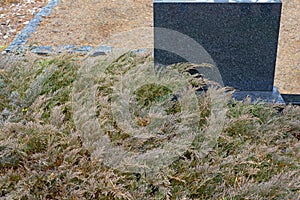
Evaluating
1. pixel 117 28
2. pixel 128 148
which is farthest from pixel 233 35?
pixel 117 28

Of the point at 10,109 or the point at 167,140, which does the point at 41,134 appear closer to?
the point at 10,109

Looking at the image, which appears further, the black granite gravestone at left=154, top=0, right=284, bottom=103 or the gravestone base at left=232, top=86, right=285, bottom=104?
the gravestone base at left=232, top=86, right=285, bottom=104

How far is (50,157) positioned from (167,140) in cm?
67

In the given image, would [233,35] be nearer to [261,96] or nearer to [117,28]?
[261,96]

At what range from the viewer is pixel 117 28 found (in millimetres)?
4973

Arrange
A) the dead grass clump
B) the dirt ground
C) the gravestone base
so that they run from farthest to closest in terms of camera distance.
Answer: the dirt ground
the gravestone base
the dead grass clump

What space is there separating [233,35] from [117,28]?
234cm

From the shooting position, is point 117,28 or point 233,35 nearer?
point 233,35

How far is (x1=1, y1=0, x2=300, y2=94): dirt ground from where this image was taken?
14.3ft

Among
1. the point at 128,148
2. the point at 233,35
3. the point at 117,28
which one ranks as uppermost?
the point at 233,35

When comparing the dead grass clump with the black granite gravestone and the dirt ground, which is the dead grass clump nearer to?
the black granite gravestone

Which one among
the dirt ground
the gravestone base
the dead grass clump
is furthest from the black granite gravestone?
the dirt ground

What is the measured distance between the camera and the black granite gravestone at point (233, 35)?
2.84 metres

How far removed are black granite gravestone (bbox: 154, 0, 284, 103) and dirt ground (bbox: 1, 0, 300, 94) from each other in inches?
35.5
